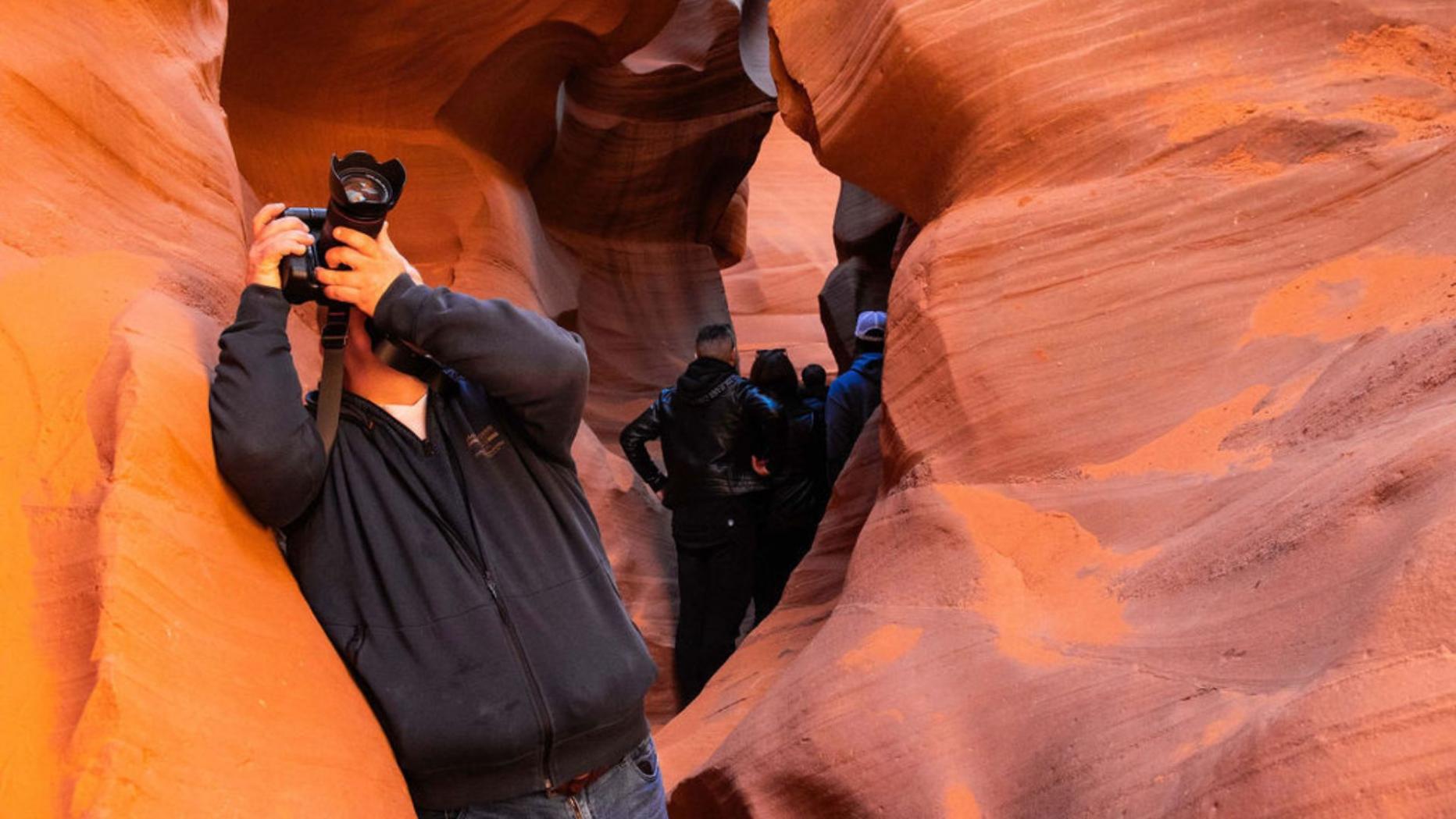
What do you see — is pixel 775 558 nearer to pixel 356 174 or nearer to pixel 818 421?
pixel 818 421

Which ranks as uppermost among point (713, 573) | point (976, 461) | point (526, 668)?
point (526, 668)

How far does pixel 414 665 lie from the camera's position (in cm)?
199

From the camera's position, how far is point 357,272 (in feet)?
6.75

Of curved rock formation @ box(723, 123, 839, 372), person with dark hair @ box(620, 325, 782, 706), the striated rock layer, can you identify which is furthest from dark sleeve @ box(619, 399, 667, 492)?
curved rock formation @ box(723, 123, 839, 372)

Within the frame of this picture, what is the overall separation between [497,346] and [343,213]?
1.01 ft

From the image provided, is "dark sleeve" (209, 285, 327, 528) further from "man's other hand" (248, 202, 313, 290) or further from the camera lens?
the camera lens

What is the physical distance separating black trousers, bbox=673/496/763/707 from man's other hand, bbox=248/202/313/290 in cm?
396

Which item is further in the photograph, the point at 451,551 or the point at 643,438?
the point at 643,438

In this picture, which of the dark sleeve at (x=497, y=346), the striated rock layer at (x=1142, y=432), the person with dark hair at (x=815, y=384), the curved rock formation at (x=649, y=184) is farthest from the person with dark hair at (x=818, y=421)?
the dark sleeve at (x=497, y=346)

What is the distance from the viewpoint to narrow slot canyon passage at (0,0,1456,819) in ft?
6.05

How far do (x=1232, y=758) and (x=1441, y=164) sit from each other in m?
2.14

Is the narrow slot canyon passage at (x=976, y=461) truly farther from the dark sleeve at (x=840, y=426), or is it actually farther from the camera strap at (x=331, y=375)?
the dark sleeve at (x=840, y=426)

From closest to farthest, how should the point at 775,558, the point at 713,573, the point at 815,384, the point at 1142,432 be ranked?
the point at 1142,432 < the point at 713,573 < the point at 775,558 < the point at 815,384

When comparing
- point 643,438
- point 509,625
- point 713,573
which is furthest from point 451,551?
point 643,438
